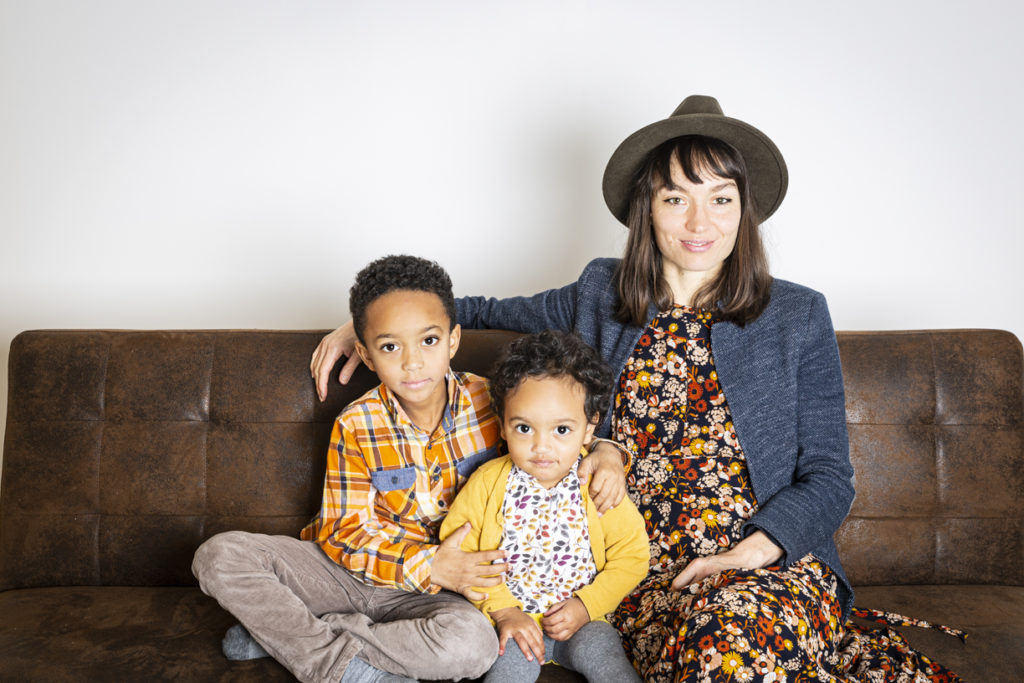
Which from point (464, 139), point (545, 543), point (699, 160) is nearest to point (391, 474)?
Result: point (545, 543)

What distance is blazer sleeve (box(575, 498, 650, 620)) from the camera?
1.76 metres

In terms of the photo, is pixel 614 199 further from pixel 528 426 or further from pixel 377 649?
pixel 377 649

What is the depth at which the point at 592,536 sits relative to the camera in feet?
5.89

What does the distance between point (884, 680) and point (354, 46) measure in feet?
7.47

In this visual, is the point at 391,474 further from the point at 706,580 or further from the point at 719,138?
the point at 719,138

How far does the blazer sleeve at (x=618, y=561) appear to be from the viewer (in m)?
1.76

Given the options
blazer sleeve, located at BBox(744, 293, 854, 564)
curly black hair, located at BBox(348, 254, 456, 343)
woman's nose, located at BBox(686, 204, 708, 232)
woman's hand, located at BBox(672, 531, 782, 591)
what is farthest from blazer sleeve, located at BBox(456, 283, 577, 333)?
woman's hand, located at BBox(672, 531, 782, 591)

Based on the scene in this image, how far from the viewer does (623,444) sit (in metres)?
1.97

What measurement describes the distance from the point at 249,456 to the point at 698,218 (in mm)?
1251

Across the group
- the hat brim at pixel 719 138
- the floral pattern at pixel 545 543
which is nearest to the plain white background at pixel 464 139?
the hat brim at pixel 719 138

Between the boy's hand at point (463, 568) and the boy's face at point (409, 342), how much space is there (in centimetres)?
33


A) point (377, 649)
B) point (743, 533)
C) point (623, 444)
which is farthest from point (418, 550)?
point (743, 533)

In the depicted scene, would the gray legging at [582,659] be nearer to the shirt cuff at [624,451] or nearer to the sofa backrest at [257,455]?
the shirt cuff at [624,451]

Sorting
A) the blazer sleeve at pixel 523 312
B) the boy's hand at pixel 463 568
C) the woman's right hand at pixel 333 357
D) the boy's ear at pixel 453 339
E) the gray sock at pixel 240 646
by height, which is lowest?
the gray sock at pixel 240 646
